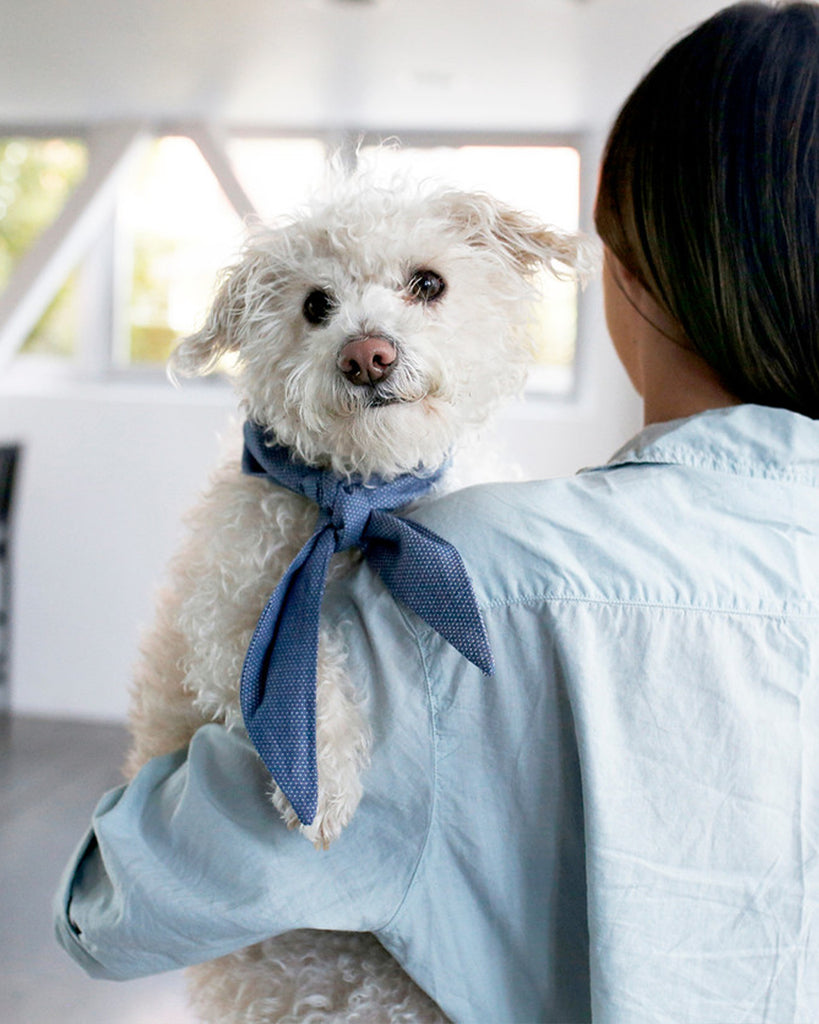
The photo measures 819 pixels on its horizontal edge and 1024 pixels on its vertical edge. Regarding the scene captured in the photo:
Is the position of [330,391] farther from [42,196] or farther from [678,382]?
[42,196]

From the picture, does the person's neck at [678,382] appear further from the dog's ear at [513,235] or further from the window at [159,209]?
the window at [159,209]

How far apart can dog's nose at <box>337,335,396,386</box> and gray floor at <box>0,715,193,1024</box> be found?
5.05 ft

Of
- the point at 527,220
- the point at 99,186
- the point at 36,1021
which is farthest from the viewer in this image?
the point at 99,186

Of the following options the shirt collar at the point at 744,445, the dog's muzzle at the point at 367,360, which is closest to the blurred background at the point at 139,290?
the dog's muzzle at the point at 367,360

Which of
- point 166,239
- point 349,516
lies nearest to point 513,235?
point 349,516

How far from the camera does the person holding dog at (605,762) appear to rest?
65cm

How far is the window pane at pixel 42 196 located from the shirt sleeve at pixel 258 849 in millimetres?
4371

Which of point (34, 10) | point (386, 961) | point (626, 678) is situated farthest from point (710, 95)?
point (34, 10)

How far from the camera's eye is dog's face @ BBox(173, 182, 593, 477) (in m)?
0.88

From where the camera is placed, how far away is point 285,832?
2.20 ft

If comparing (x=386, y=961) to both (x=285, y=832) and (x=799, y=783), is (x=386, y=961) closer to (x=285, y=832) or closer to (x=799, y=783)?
(x=285, y=832)

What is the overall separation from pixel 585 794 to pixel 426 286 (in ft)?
Result: 1.68

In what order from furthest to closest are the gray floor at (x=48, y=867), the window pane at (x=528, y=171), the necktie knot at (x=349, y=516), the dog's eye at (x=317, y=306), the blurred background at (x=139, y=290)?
the window pane at (x=528, y=171) → the blurred background at (x=139, y=290) → the gray floor at (x=48, y=867) → the dog's eye at (x=317, y=306) → the necktie knot at (x=349, y=516)

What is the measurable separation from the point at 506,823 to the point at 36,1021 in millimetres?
2170
